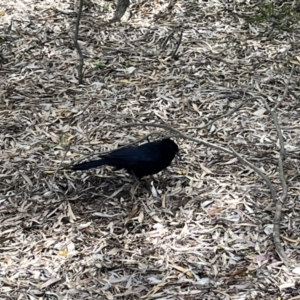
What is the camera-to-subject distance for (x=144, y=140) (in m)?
5.01

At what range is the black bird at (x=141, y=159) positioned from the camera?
173 inches

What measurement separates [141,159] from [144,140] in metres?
0.63

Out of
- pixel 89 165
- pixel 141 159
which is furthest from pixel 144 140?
pixel 89 165

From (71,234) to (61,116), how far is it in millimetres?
1584

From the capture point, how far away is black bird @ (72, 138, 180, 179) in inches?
173

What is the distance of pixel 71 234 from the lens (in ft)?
13.5

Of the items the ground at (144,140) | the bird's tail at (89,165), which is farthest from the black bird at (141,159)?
the ground at (144,140)

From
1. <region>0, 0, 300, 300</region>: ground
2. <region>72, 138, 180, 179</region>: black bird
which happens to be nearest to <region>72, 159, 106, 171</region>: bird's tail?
<region>72, 138, 180, 179</region>: black bird

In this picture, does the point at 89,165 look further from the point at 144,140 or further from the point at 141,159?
the point at 144,140

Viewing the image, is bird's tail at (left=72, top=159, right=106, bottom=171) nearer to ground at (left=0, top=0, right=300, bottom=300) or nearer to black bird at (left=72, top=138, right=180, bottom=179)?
black bird at (left=72, top=138, right=180, bottom=179)

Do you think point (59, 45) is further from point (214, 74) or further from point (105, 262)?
point (105, 262)

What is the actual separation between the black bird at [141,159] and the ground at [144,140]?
147 mm

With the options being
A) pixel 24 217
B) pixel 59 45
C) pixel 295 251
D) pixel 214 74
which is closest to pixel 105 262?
pixel 24 217

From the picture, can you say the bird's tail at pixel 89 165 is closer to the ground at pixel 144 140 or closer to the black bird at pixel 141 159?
the black bird at pixel 141 159
